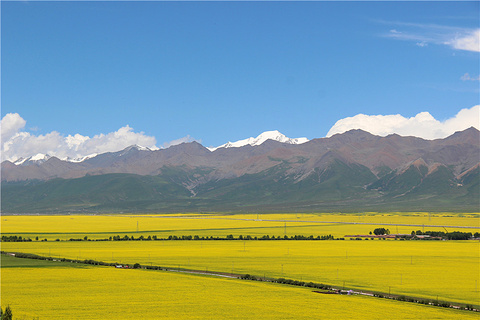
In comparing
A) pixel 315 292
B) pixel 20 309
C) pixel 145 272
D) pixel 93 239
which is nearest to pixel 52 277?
pixel 145 272

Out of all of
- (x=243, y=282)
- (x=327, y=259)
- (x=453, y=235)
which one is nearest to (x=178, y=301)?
(x=243, y=282)

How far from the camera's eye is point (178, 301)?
173ft

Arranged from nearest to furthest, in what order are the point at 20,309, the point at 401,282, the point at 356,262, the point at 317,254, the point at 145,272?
the point at 20,309 < the point at 401,282 < the point at 145,272 < the point at 356,262 < the point at 317,254

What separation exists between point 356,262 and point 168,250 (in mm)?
36786

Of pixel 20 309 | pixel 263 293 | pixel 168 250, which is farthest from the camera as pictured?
pixel 168 250

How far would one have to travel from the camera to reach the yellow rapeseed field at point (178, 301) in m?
47.1

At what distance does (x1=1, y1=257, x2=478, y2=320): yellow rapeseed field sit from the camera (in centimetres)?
4712

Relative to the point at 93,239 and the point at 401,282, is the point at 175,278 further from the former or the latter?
the point at 93,239

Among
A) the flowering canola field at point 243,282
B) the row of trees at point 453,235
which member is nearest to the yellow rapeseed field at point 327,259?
the flowering canola field at point 243,282

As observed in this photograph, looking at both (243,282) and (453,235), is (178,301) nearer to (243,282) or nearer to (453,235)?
(243,282)

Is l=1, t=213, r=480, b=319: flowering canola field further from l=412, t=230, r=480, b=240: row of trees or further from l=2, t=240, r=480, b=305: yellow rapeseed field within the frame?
l=412, t=230, r=480, b=240: row of trees

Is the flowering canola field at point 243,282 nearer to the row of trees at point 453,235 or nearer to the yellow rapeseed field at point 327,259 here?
the yellow rapeseed field at point 327,259

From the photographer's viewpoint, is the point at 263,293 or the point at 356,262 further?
the point at 356,262

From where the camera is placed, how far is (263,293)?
57.8 metres
